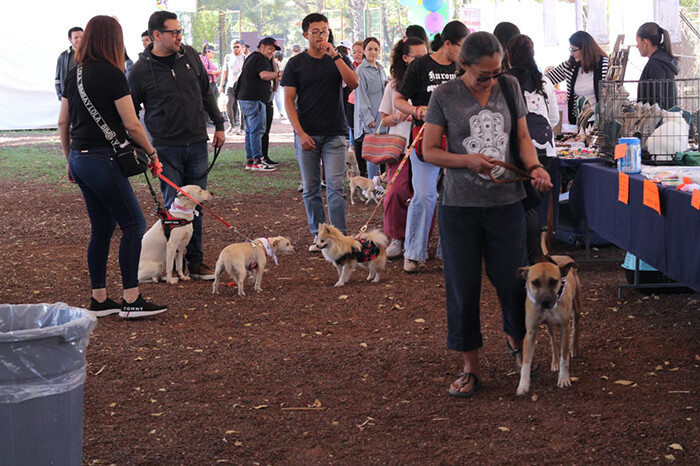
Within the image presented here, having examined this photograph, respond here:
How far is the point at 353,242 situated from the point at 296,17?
65.7 metres

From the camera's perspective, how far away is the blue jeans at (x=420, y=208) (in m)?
7.24

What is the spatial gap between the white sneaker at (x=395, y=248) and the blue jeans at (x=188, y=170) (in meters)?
1.82

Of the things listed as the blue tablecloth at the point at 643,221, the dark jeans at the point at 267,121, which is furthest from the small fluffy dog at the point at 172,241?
the dark jeans at the point at 267,121

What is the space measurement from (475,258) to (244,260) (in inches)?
115

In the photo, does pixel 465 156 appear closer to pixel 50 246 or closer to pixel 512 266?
pixel 512 266

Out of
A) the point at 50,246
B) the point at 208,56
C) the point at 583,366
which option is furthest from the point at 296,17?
the point at 583,366

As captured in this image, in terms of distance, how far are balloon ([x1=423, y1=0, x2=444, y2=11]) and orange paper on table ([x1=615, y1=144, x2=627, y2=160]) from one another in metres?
13.2

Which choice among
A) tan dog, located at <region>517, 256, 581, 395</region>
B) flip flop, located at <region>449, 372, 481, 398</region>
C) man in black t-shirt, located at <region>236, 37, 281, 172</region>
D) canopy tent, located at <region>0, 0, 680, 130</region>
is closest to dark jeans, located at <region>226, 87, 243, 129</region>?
canopy tent, located at <region>0, 0, 680, 130</region>

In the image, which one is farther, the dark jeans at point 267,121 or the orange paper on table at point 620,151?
the dark jeans at point 267,121

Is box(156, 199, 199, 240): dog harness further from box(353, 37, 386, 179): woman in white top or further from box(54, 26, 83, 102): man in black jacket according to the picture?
box(54, 26, 83, 102): man in black jacket

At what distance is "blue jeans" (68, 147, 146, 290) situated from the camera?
18.4 feet

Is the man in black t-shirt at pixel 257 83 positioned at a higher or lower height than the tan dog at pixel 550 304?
higher

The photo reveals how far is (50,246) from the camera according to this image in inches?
359

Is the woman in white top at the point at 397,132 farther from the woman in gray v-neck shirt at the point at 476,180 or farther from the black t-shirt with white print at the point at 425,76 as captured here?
the woman in gray v-neck shirt at the point at 476,180
